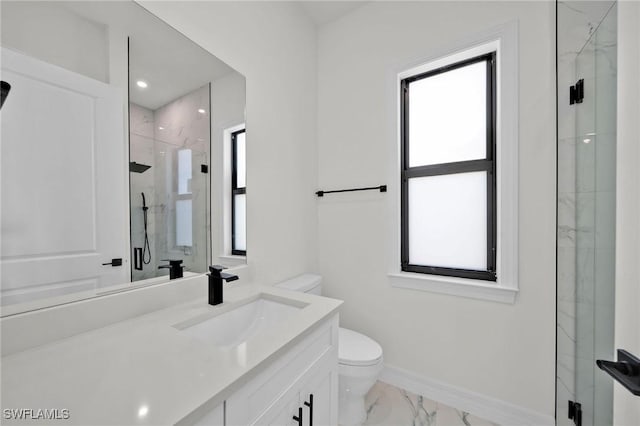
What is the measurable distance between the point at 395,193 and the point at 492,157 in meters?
0.60

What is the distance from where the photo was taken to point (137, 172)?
0.92 metres

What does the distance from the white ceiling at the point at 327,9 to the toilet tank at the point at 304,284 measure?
77.7 inches

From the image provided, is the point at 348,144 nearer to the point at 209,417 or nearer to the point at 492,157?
the point at 492,157

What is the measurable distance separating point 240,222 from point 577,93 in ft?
5.32

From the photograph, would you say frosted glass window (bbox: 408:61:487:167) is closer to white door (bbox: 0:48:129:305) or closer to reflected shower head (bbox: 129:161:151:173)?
reflected shower head (bbox: 129:161:151:173)

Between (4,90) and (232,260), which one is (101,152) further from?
(232,260)

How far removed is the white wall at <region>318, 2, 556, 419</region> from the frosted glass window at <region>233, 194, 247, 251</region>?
76 centimetres

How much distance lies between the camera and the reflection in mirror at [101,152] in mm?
666

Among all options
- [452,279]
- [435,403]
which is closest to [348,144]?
[452,279]

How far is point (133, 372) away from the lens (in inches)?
21.7

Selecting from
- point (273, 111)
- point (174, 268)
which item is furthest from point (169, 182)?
point (273, 111)

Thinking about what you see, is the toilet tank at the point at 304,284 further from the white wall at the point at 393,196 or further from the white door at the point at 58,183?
the white door at the point at 58,183

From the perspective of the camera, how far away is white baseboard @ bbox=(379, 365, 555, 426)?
4.37ft

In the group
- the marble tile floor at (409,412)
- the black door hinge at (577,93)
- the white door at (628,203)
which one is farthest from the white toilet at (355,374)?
the black door hinge at (577,93)
